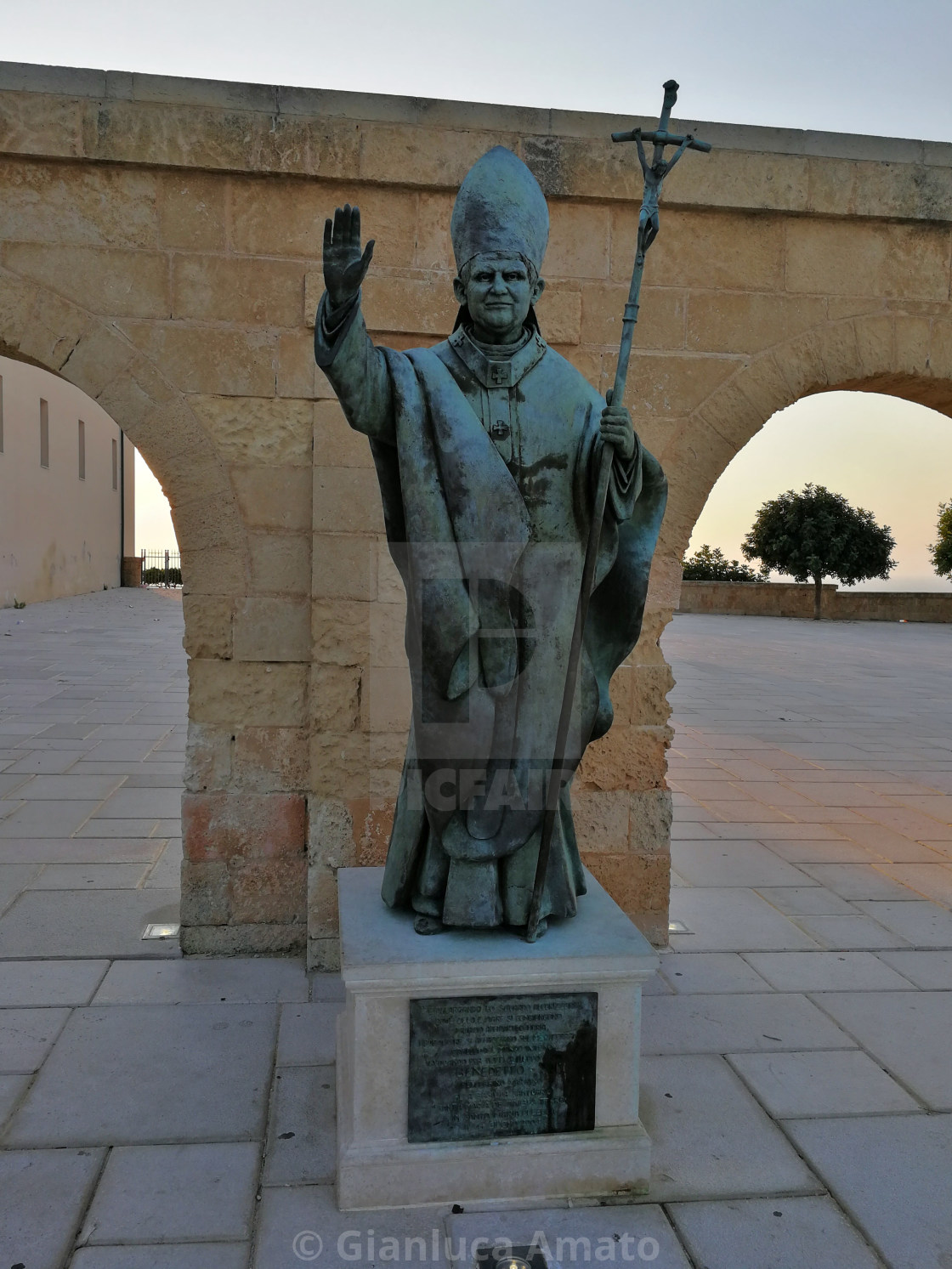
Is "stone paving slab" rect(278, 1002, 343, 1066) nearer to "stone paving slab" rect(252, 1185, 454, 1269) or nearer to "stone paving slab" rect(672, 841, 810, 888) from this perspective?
"stone paving slab" rect(252, 1185, 454, 1269)

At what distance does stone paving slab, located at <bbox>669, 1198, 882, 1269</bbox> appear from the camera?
2.41m

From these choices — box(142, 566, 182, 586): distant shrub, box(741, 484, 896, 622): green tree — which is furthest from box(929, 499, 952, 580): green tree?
box(142, 566, 182, 586): distant shrub

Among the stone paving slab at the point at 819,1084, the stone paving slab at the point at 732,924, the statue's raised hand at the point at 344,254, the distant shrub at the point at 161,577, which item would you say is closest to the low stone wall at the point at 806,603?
the distant shrub at the point at 161,577

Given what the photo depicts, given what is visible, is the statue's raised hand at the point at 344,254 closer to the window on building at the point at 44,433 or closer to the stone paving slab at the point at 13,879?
the stone paving slab at the point at 13,879

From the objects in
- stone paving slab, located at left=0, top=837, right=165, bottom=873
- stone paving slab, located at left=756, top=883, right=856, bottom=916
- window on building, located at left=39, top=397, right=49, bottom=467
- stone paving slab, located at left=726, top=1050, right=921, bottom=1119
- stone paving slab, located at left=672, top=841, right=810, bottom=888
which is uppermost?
A: window on building, located at left=39, top=397, right=49, bottom=467

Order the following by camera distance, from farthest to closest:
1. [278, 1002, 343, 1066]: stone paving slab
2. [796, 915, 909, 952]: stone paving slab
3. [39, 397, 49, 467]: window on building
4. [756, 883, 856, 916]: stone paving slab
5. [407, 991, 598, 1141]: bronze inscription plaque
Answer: [39, 397, 49, 467]: window on building < [756, 883, 856, 916]: stone paving slab < [796, 915, 909, 952]: stone paving slab < [278, 1002, 343, 1066]: stone paving slab < [407, 991, 598, 1141]: bronze inscription plaque

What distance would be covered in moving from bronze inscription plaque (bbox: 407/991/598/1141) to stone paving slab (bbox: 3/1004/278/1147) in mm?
690

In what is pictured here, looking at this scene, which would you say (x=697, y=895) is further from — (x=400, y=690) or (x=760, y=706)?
(x=760, y=706)

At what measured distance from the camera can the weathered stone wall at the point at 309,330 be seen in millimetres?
4012

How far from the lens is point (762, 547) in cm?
3128

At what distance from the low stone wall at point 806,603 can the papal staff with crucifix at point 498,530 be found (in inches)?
1011

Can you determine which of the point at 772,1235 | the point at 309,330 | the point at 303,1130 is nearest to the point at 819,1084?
the point at 772,1235

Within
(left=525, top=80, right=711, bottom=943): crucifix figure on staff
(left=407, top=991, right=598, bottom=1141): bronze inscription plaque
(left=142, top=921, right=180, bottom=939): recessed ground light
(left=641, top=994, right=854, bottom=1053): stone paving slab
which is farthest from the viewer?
(left=142, top=921, right=180, bottom=939): recessed ground light

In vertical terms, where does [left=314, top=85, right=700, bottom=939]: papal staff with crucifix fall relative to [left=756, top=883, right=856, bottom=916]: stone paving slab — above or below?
above
